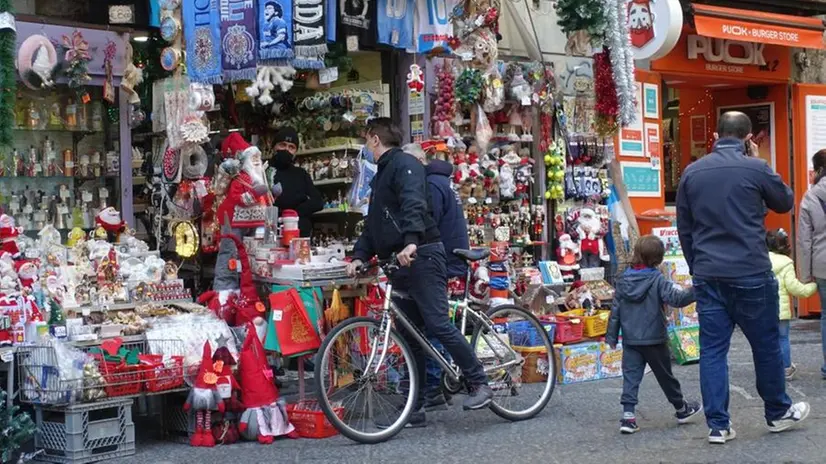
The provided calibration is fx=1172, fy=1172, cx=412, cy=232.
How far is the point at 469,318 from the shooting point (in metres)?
8.26

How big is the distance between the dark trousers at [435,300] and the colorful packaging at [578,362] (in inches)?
78.1

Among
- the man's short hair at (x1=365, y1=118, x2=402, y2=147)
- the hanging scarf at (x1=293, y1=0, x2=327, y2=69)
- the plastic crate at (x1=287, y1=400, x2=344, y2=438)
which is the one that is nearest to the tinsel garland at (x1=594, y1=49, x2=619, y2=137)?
the hanging scarf at (x1=293, y1=0, x2=327, y2=69)

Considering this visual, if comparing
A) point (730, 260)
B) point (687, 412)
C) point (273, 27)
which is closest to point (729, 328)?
point (730, 260)

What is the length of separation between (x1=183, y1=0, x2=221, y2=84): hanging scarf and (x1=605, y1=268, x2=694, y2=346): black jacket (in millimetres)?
3651

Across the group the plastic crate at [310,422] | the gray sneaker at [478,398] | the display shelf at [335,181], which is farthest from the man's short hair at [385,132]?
the display shelf at [335,181]

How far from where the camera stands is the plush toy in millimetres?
9164

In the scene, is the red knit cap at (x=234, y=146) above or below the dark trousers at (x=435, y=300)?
above

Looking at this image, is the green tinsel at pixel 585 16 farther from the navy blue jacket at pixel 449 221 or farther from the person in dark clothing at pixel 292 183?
the navy blue jacket at pixel 449 221

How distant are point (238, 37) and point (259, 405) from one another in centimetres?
300

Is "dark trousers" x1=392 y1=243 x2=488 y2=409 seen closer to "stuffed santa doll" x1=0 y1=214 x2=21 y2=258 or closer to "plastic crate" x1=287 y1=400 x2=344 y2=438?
"plastic crate" x1=287 y1=400 x2=344 y2=438

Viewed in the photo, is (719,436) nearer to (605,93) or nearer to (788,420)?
(788,420)

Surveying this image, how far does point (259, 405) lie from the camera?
7734 mm

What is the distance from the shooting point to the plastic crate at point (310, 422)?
305 inches

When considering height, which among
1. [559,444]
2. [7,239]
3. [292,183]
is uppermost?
A: [292,183]
